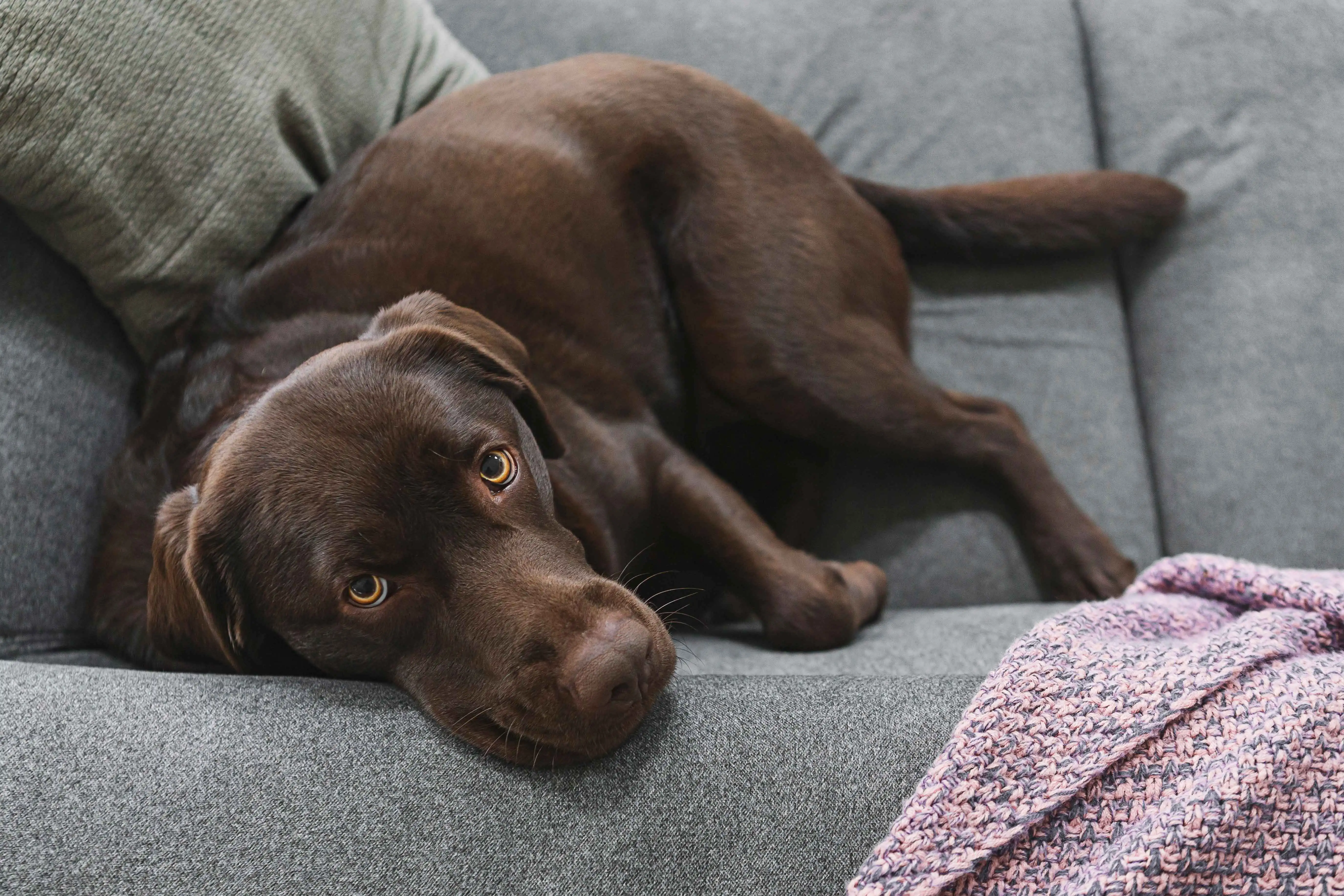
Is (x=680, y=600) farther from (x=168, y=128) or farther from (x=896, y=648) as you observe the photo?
(x=168, y=128)

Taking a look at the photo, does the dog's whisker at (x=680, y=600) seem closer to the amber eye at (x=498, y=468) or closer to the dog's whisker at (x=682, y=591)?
the dog's whisker at (x=682, y=591)

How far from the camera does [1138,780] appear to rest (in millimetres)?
937

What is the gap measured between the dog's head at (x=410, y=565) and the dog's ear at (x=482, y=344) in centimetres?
2

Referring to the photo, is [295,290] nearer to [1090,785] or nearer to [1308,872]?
[1090,785]

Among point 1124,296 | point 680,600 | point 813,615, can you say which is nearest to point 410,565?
point 680,600

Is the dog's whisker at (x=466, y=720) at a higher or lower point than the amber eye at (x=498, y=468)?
lower

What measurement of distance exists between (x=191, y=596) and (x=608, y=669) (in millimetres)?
576

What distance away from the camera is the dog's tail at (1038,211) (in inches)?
83.7

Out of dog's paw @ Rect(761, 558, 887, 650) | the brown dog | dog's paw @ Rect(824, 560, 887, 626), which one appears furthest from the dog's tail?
dog's paw @ Rect(761, 558, 887, 650)

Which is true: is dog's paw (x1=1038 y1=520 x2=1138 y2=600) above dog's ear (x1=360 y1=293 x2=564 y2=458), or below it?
below

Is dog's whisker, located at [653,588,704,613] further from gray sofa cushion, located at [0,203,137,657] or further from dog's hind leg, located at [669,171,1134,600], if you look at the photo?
gray sofa cushion, located at [0,203,137,657]

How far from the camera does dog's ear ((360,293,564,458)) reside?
1.30 meters

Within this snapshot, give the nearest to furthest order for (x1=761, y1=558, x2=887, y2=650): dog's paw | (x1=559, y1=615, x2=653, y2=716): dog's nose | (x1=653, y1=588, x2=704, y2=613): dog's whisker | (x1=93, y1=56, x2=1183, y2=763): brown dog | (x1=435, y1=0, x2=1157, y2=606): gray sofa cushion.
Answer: (x1=559, y1=615, x2=653, y2=716): dog's nose, (x1=93, y1=56, x2=1183, y2=763): brown dog, (x1=761, y1=558, x2=887, y2=650): dog's paw, (x1=653, y1=588, x2=704, y2=613): dog's whisker, (x1=435, y1=0, x2=1157, y2=606): gray sofa cushion

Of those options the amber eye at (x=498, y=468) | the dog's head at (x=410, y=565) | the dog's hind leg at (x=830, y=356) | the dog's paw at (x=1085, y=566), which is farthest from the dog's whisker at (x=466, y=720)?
the dog's paw at (x=1085, y=566)
